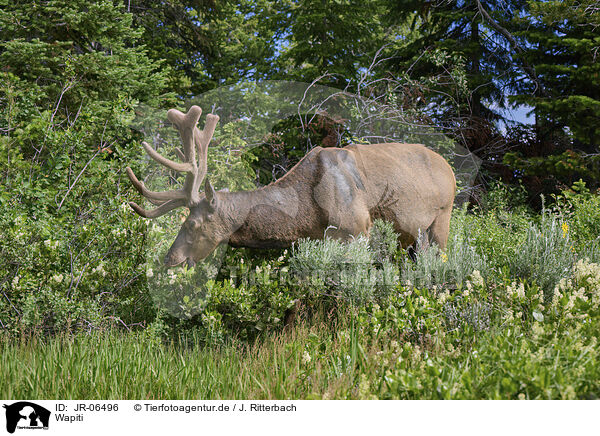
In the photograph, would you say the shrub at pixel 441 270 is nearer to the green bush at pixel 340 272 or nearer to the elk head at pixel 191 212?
the green bush at pixel 340 272

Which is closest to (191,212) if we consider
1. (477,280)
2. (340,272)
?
(340,272)

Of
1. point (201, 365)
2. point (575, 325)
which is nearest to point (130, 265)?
point (201, 365)

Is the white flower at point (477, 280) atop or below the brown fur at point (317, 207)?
below

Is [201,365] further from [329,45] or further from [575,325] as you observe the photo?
[329,45]

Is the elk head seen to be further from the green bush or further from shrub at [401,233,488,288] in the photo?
shrub at [401,233,488,288]

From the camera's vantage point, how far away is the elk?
3846 mm

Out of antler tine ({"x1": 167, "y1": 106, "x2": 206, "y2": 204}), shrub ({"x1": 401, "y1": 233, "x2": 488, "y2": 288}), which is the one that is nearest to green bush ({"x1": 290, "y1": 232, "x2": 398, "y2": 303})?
shrub ({"x1": 401, "y1": 233, "x2": 488, "y2": 288})
